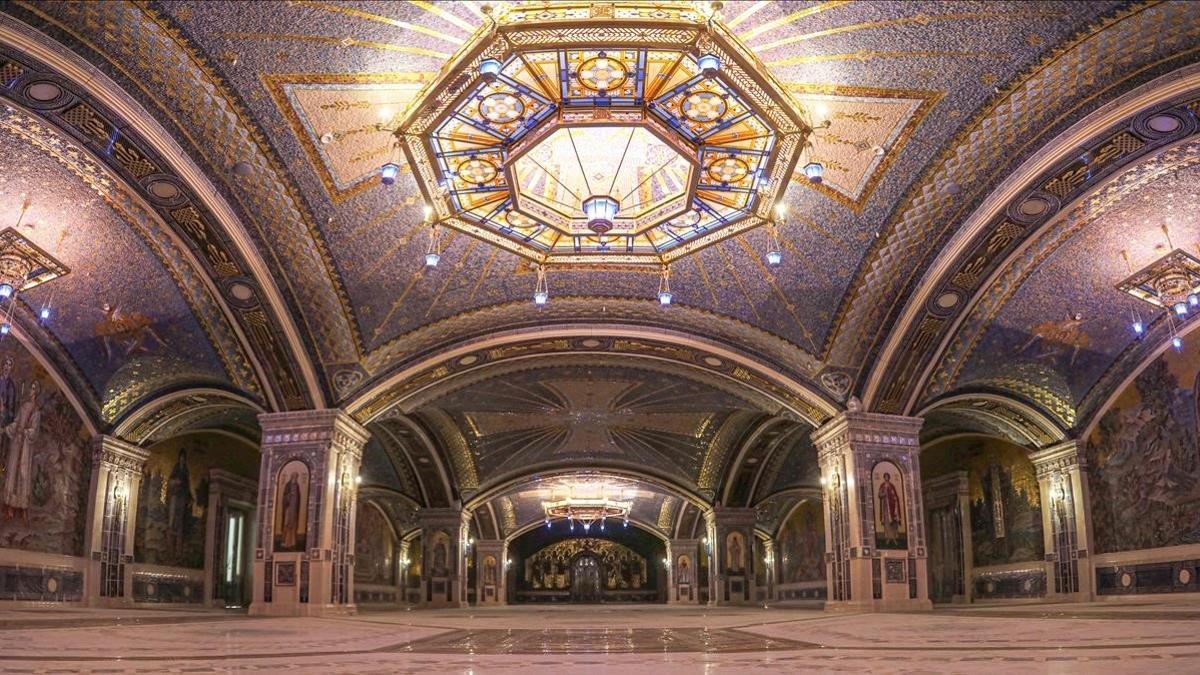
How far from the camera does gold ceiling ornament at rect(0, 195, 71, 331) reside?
39.5ft

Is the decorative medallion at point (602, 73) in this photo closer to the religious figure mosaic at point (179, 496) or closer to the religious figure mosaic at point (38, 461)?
the religious figure mosaic at point (38, 461)

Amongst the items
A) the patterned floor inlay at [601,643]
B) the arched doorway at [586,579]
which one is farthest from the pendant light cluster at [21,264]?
the arched doorway at [586,579]

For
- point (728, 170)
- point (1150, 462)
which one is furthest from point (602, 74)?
point (1150, 462)

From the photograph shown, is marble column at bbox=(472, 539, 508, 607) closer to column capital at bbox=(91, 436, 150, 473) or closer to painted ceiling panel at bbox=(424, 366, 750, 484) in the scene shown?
painted ceiling panel at bbox=(424, 366, 750, 484)

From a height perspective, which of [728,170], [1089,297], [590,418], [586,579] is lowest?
[586,579]

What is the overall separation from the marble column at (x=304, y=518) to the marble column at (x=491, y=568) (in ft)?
57.4

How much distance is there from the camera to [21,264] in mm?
12750

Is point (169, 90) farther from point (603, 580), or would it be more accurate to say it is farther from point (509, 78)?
point (603, 580)

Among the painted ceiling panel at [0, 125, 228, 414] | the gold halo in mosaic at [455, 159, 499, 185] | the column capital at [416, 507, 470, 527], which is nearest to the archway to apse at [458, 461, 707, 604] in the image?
the column capital at [416, 507, 470, 527]

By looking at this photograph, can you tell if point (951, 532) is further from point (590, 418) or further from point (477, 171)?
point (477, 171)

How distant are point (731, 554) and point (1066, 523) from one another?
390 inches

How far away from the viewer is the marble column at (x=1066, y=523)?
17688mm

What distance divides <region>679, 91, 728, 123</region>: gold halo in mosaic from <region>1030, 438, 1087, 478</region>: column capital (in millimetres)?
11850

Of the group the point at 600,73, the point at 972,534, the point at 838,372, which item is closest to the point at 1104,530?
the point at 972,534
